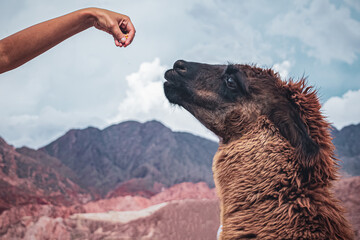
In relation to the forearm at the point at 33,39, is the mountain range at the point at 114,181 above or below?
below

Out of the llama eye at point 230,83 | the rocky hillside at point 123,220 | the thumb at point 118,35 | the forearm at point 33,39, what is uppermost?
the llama eye at point 230,83

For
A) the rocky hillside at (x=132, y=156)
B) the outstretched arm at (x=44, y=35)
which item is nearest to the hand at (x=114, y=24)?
the outstretched arm at (x=44, y=35)

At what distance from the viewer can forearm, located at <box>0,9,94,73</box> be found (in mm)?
499

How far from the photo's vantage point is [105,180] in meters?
4.45

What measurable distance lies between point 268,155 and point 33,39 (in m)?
0.83

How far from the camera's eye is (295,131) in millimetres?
990

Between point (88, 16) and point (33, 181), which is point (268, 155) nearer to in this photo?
point (88, 16)

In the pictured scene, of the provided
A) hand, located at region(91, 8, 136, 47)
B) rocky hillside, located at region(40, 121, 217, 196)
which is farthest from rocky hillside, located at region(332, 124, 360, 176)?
hand, located at region(91, 8, 136, 47)

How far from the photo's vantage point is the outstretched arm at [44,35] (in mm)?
500

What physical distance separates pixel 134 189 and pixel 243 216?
3.46m

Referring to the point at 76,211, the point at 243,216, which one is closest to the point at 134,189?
the point at 76,211

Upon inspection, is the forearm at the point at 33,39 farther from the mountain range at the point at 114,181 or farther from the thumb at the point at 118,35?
the mountain range at the point at 114,181

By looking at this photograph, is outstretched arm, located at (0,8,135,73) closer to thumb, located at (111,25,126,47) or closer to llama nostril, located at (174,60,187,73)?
thumb, located at (111,25,126,47)

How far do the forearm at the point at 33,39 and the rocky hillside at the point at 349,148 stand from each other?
4.54 m
